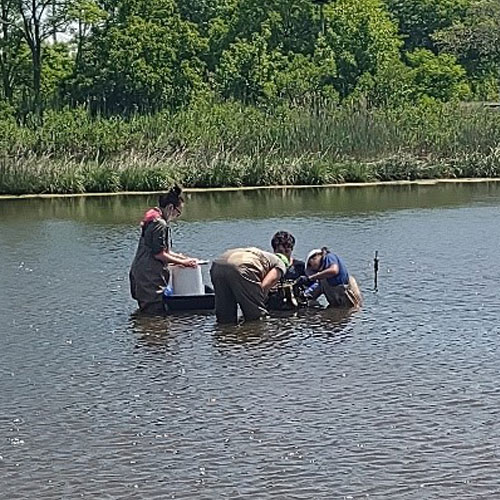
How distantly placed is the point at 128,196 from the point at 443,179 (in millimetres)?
10670

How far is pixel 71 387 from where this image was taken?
458 inches

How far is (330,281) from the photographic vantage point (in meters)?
15.0

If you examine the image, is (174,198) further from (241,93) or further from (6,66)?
(6,66)

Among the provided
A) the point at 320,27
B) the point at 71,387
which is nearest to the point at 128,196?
the point at 71,387

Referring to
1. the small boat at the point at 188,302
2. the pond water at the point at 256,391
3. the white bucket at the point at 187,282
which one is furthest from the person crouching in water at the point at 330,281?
the white bucket at the point at 187,282

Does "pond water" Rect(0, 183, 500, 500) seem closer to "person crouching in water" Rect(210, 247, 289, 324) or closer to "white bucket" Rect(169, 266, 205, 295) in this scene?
"person crouching in water" Rect(210, 247, 289, 324)

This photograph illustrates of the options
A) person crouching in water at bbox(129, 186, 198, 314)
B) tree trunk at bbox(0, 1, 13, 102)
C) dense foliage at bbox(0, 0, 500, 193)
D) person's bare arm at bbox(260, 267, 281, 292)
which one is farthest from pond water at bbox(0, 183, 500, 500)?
tree trunk at bbox(0, 1, 13, 102)

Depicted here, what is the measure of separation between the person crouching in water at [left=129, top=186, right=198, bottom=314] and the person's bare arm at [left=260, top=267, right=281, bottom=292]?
3.33 ft

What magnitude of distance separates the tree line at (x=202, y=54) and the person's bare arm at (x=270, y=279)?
1595 inches

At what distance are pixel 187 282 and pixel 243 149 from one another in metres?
25.3

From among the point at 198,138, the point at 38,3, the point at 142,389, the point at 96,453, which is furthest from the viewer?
the point at 38,3

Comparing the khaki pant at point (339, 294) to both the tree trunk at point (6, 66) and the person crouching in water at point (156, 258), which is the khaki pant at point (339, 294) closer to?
the person crouching in water at point (156, 258)

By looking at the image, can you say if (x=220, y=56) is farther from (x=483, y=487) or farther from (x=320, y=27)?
(x=483, y=487)

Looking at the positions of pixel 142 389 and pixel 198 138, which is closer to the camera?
pixel 142 389
